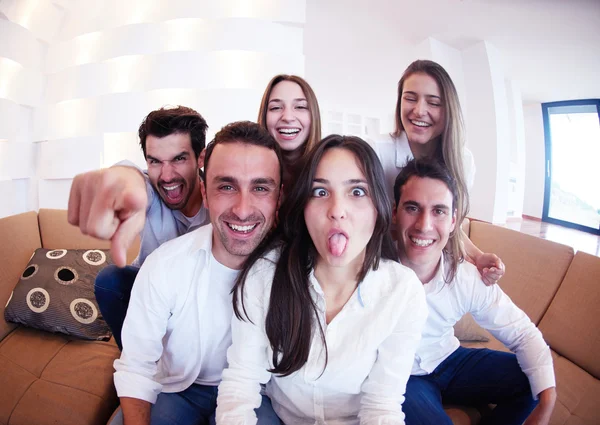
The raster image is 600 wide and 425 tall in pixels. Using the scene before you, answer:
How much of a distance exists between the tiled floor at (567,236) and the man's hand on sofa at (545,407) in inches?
37.5

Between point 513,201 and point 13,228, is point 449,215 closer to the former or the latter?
point 513,201

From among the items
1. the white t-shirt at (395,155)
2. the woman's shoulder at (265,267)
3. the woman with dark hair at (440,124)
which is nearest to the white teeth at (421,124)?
the woman with dark hair at (440,124)

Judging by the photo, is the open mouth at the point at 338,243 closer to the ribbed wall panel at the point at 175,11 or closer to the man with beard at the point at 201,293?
the man with beard at the point at 201,293

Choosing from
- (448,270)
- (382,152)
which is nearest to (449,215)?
(448,270)

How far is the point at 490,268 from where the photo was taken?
1.10 m

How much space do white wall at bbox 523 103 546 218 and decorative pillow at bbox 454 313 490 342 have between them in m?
0.91

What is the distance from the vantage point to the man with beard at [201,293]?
0.93 meters

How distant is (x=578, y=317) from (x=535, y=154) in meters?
0.99

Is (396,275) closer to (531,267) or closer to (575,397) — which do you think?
(575,397)

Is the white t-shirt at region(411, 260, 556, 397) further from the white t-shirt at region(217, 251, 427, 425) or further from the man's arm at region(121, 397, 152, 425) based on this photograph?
the man's arm at region(121, 397, 152, 425)

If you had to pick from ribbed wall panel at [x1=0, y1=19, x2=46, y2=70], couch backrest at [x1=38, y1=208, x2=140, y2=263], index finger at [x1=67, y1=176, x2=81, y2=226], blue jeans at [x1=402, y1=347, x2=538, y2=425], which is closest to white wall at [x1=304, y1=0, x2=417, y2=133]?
blue jeans at [x1=402, y1=347, x2=538, y2=425]

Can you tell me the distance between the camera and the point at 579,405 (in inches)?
47.6

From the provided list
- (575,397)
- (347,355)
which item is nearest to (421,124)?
(347,355)

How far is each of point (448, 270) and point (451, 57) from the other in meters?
1.99
